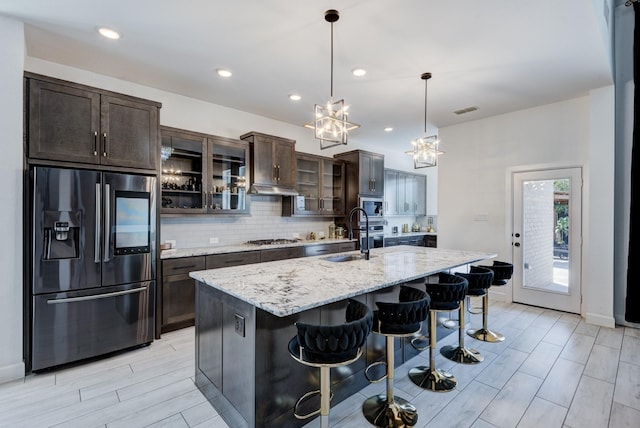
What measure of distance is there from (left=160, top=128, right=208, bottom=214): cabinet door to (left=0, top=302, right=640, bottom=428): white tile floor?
171 cm

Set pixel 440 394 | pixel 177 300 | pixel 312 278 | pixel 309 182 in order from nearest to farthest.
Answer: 1. pixel 312 278
2. pixel 440 394
3. pixel 177 300
4. pixel 309 182

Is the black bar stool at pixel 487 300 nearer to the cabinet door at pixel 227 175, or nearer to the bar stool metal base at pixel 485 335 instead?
the bar stool metal base at pixel 485 335

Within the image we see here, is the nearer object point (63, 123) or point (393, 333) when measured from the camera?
point (393, 333)

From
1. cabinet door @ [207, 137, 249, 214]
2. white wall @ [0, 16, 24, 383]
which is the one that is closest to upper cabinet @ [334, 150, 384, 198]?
cabinet door @ [207, 137, 249, 214]

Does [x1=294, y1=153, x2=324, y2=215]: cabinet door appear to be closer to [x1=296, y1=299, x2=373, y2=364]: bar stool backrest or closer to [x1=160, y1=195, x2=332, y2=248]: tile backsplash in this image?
[x1=160, y1=195, x2=332, y2=248]: tile backsplash

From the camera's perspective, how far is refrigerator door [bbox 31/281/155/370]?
2.62m

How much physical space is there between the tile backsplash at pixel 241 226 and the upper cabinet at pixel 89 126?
114cm

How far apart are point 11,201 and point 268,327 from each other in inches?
97.4

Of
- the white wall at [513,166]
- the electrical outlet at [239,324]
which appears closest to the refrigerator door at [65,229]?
the electrical outlet at [239,324]

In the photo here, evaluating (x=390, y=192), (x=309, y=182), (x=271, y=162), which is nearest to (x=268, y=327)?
(x=271, y=162)

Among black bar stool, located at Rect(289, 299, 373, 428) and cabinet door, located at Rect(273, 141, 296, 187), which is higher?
cabinet door, located at Rect(273, 141, 296, 187)

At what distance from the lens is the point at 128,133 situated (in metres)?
3.11

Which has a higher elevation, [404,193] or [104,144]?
[104,144]

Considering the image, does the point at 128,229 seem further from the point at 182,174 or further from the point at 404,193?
the point at 404,193
